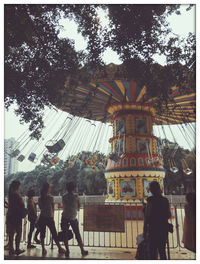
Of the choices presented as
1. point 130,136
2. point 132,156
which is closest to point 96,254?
point 132,156

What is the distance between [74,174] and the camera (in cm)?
3588

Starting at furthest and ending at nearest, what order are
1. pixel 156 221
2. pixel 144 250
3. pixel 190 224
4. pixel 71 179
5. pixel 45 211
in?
pixel 71 179 < pixel 45 211 < pixel 190 224 < pixel 144 250 < pixel 156 221

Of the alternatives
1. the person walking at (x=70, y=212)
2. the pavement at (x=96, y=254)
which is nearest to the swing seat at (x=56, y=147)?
the person walking at (x=70, y=212)

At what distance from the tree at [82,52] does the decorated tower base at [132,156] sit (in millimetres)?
5754

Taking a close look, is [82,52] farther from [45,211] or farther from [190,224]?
[190,224]

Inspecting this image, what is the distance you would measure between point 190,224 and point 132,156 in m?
8.00

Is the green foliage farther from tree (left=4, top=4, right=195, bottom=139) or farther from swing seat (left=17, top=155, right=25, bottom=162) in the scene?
tree (left=4, top=4, right=195, bottom=139)

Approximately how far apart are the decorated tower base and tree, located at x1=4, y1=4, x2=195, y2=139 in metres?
5.75

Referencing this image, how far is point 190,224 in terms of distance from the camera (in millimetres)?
3455

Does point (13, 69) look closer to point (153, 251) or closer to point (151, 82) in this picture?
point (151, 82)

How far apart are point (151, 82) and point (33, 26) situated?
343 cm

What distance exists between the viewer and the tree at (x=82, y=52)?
5.33 meters

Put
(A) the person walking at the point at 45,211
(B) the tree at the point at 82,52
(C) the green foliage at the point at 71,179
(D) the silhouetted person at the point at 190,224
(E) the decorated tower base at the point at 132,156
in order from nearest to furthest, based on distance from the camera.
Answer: (D) the silhouetted person at the point at 190,224, (A) the person walking at the point at 45,211, (B) the tree at the point at 82,52, (E) the decorated tower base at the point at 132,156, (C) the green foliage at the point at 71,179

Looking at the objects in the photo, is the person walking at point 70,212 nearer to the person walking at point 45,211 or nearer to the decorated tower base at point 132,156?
the person walking at point 45,211
